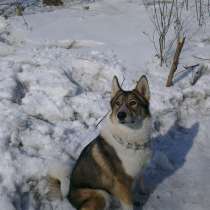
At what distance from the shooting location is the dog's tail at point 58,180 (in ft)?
15.6

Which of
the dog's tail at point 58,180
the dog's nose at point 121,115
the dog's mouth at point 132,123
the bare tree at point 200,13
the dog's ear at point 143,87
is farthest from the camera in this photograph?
the bare tree at point 200,13

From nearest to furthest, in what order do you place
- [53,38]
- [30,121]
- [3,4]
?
1. [30,121]
2. [53,38]
3. [3,4]

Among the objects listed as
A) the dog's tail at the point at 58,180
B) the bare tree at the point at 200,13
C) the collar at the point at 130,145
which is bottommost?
the bare tree at the point at 200,13

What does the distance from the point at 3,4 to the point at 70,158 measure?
699 cm

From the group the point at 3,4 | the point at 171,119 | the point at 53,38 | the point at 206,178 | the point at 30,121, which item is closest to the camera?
the point at 206,178

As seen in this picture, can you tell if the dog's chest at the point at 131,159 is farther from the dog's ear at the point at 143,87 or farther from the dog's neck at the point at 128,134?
the dog's ear at the point at 143,87

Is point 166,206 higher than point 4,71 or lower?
lower

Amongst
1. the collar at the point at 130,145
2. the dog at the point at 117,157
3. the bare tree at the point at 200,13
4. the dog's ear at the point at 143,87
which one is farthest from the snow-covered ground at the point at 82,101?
the dog's ear at the point at 143,87

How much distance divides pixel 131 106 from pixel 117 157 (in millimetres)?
572

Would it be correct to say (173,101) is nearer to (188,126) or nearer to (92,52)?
(188,126)

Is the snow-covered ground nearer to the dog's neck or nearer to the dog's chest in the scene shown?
the dog's chest

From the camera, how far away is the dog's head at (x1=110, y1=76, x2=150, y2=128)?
4.59m

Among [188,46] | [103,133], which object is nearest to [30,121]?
[103,133]

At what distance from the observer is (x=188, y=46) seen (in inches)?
323
